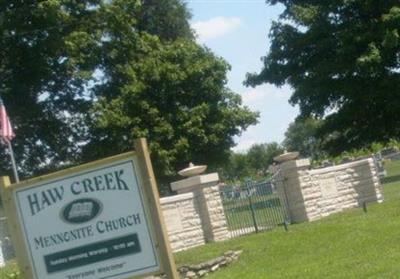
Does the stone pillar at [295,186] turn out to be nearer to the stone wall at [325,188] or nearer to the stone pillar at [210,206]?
the stone wall at [325,188]

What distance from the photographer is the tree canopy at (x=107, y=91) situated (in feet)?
104

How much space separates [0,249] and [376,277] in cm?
1367

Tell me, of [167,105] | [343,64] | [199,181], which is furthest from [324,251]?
[167,105]

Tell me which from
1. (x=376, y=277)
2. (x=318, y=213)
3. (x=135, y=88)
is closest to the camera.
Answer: (x=376, y=277)

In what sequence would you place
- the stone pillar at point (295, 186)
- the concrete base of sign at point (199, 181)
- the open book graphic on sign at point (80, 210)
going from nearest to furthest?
the open book graphic on sign at point (80, 210), the concrete base of sign at point (199, 181), the stone pillar at point (295, 186)

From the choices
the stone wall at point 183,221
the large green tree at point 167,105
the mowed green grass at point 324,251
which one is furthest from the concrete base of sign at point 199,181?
the large green tree at point 167,105

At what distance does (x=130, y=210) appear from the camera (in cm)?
640

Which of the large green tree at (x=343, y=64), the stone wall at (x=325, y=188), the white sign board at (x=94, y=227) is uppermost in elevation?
the large green tree at (x=343, y=64)

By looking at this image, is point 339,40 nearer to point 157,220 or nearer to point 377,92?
point 377,92

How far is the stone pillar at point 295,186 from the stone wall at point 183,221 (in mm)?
2396

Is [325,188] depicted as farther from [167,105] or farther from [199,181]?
[167,105]

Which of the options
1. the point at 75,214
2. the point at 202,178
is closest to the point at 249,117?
the point at 202,178

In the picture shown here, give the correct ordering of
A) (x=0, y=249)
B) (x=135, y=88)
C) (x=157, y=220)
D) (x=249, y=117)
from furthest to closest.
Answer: (x=249, y=117)
(x=135, y=88)
(x=0, y=249)
(x=157, y=220)

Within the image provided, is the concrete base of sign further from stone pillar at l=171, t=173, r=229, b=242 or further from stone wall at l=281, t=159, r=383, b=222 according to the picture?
stone wall at l=281, t=159, r=383, b=222
